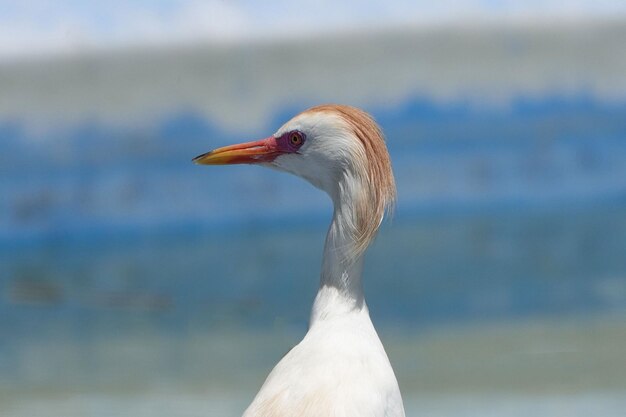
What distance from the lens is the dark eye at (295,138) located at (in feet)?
9.61

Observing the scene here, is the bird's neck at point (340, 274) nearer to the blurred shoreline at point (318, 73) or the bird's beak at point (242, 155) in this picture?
the bird's beak at point (242, 155)

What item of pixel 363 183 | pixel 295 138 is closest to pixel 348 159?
pixel 363 183

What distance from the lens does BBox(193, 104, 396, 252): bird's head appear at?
2.80 meters

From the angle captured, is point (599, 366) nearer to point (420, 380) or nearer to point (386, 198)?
point (420, 380)

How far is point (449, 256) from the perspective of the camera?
9.91 meters

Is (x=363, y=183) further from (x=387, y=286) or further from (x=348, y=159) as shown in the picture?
(x=387, y=286)

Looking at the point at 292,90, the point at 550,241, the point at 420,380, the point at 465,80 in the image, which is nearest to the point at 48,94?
the point at 292,90

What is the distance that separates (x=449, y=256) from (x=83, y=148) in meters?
3.91

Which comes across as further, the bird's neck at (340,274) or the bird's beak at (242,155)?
the bird's beak at (242,155)

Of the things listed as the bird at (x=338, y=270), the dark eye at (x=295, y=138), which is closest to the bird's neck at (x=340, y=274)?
the bird at (x=338, y=270)

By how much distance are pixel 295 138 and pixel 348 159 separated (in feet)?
0.62

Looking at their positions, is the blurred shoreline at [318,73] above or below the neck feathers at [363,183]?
above

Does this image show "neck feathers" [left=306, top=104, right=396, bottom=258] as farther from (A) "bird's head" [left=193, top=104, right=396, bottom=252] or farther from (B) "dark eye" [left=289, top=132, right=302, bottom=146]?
(B) "dark eye" [left=289, top=132, right=302, bottom=146]

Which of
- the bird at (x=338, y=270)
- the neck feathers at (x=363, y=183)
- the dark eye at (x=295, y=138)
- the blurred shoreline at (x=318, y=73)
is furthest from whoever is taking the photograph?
the blurred shoreline at (x=318, y=73)
